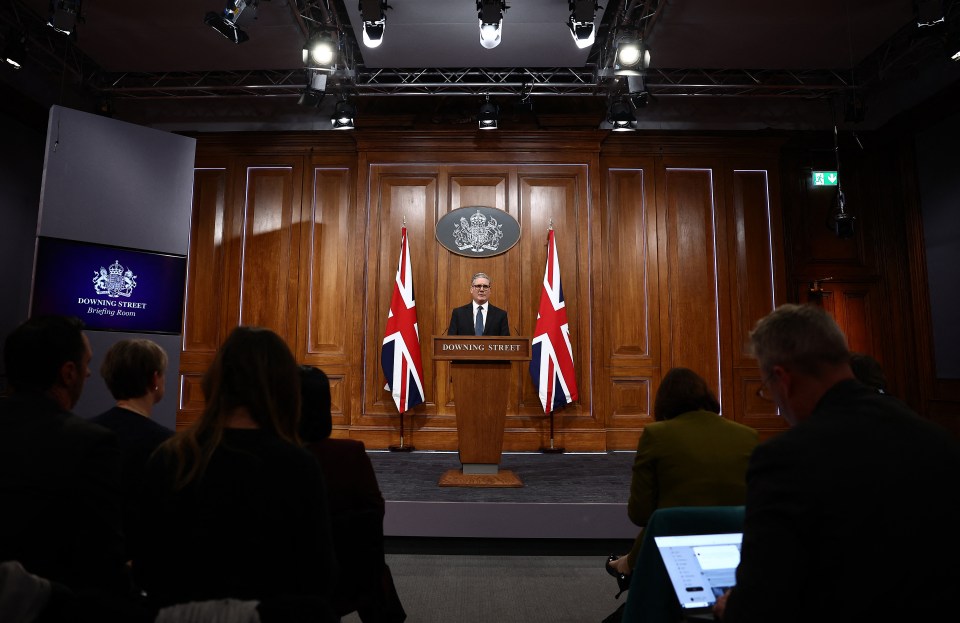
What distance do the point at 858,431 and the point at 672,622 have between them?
2.37ft

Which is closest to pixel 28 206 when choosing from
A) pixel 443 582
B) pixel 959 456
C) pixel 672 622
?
pixel 443 582

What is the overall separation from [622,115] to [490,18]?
5.84 feet

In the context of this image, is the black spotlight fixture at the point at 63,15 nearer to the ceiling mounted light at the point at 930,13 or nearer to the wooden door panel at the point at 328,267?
the wooden door panel at the point at 328,267

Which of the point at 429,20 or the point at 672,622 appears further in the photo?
the point at 429,20

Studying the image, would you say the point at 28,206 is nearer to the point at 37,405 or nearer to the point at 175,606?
the point at 37,405

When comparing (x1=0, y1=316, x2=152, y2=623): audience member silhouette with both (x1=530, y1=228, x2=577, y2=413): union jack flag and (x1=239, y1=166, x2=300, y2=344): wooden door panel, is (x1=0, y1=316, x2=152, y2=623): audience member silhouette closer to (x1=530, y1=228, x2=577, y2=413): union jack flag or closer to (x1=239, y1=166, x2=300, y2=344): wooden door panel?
(x1=530, y1=228, x2=577, y2=413): union jack flag

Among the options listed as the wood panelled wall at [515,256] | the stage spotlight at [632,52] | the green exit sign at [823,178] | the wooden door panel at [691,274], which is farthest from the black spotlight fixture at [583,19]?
the green exit sign at [823,178]

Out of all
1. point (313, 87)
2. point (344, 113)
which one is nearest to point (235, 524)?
point (313, 87)

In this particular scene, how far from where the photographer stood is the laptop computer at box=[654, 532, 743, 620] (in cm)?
121

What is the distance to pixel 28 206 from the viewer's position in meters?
5.95

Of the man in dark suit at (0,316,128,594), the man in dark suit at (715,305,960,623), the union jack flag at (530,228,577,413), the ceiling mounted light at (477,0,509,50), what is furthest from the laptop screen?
the union jack flag at (530,228,577,413)

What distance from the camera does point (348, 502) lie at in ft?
5.33

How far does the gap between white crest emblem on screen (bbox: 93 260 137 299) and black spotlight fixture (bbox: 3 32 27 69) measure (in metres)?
1.91

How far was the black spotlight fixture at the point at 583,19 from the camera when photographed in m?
4.40
